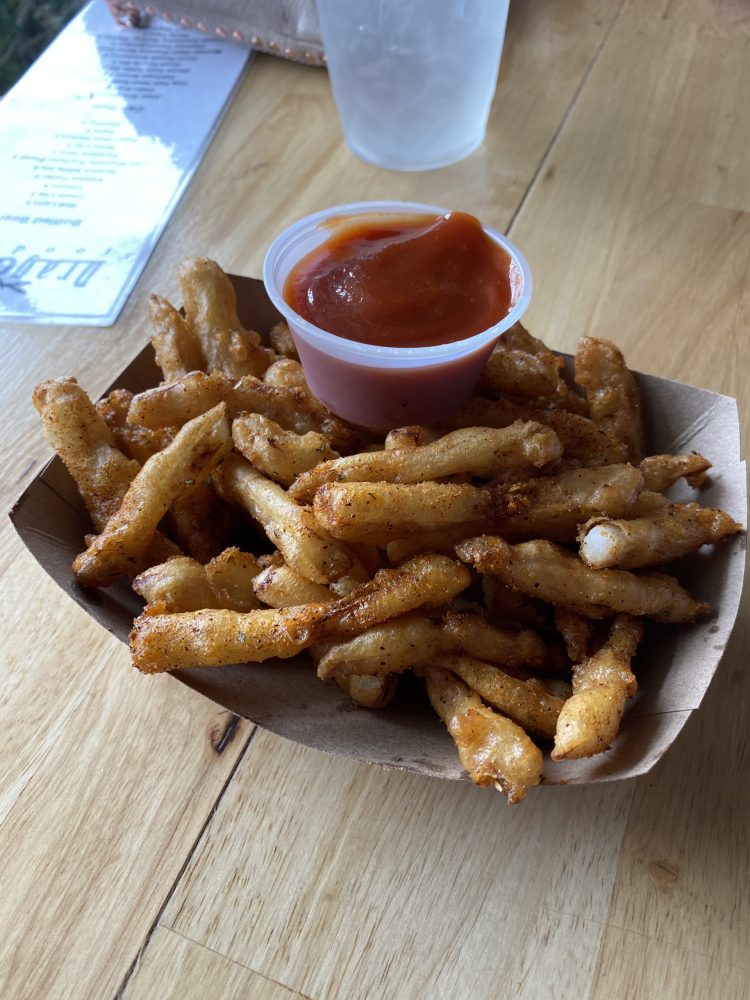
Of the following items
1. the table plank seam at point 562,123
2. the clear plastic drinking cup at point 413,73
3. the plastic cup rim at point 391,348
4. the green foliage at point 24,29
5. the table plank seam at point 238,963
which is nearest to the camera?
the table plank seam at point 238,963

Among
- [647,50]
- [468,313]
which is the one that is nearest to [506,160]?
[647,50]

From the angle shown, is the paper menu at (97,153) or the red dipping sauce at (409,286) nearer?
the red dipping sauce at (409,286)

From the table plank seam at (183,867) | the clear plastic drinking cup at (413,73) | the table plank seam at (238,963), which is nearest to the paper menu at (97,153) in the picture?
the clear plastic drinking cup at (413,73)

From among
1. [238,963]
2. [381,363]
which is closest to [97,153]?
[381,363]

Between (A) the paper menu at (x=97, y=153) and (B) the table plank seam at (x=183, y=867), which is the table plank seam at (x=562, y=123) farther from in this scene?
(B) the table plank seam at (x=183, y=867)

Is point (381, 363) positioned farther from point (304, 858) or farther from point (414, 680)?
point (304, 858)

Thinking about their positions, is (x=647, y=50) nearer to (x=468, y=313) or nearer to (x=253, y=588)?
(x=468, y=313)
